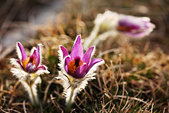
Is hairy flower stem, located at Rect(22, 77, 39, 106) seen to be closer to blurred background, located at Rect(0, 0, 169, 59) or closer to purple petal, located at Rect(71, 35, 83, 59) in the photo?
purple petal, located at Rect(71, 35, 83, 59)

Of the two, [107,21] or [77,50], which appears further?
[107,21]

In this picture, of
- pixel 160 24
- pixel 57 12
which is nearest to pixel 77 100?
pixel 57 12

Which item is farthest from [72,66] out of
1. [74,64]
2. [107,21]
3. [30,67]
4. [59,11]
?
[59,11]

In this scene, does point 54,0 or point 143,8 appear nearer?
point 143,8

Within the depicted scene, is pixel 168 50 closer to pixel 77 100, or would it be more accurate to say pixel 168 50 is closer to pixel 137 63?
pixel 137 63

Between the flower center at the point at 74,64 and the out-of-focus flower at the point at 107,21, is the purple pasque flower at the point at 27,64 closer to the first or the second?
the flower center at the point at 74,64

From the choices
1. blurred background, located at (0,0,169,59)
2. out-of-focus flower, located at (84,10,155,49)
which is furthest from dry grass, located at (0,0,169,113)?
blurred background, located at (0,0,169,59)

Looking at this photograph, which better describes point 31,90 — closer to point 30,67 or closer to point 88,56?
point 30,67
